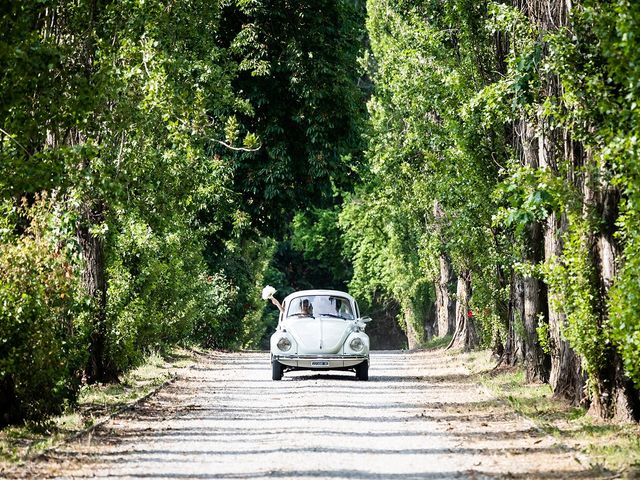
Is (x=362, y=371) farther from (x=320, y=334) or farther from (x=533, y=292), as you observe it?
(x=533, y=292)

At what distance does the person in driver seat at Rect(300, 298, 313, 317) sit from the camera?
2545cm

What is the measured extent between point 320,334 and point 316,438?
Answer: 10.1 m

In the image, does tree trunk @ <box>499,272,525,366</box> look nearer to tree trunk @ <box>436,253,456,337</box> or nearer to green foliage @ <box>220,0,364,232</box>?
green foliage @ <box>220,0,364,232</box>

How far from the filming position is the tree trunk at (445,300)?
45.7m

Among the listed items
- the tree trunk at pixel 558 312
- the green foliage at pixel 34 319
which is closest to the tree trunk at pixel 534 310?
the tree trunk at pixel 558 312

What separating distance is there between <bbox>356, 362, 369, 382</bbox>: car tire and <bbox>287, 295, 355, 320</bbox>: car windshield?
1.09m

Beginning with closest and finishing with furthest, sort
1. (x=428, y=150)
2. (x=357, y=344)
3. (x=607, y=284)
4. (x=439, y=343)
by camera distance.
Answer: (x=607, y=284) → (x=357, y=344) → (x=428, y=150) → (x=439, y=343)

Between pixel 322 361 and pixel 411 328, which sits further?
pixel 411 328

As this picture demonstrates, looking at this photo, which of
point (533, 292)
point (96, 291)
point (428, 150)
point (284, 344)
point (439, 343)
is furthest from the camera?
point (439, 343)

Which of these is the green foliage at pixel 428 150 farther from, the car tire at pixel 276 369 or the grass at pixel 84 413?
the grass at pixel 84 413

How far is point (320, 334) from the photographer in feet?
79.9

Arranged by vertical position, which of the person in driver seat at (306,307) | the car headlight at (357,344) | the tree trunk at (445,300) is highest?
the tree trunk at (445,300)

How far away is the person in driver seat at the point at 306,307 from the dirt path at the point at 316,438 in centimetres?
221

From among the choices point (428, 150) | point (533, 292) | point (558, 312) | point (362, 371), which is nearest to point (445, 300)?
point (428, 150)
